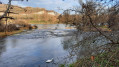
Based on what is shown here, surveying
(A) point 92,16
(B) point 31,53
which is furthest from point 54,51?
(A) point 92,16

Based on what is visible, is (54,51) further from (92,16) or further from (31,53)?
(92,16)

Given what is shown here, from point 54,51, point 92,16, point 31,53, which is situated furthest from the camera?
point 54,51

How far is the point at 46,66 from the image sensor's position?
7719 mm

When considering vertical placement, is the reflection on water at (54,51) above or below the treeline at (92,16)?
below

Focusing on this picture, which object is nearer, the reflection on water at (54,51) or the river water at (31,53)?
the reflection on water at (54,51)

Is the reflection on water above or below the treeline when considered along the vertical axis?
below

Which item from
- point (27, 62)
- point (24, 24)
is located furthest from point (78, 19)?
point (24, 24)

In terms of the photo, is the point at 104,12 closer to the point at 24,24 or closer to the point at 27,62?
the point at 27,62

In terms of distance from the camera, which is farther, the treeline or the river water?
the river water

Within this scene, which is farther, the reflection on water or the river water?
the river water

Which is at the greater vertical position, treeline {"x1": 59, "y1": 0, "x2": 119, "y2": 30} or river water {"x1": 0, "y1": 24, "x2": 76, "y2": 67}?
treeline {"x1": 59, "y1": 0, "x2": 119, "y2": 30}

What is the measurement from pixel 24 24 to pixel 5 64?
35138mm

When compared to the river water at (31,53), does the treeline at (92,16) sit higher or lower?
higher

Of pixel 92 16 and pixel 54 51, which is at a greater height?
pixel 92 16
